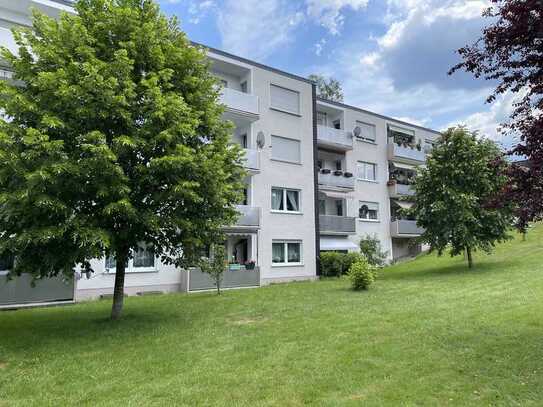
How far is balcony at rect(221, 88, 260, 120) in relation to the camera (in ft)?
78.2

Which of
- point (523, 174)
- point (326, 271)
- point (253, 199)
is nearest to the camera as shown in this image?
point (523, 174)

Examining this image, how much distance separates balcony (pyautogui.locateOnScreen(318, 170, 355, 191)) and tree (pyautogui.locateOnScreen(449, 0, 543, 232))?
2239 cm

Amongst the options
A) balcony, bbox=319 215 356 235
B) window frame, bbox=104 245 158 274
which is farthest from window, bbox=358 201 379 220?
window frame, bbox=104 245 158 274

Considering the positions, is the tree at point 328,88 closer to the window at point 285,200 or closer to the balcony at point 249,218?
the window at point 285,200

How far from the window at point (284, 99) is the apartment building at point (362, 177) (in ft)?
9.84

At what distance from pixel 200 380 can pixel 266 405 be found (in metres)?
→ 1.68

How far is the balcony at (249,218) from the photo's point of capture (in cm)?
2320

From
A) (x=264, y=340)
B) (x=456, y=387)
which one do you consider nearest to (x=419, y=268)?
(x=264, y=340)

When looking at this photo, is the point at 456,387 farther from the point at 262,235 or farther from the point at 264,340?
the point at 262,235

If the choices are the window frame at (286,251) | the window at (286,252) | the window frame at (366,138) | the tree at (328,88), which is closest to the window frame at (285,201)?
the window frame at (286,251)

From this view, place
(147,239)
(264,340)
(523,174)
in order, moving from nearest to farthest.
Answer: (523,174)
(264,340)
(147,239)

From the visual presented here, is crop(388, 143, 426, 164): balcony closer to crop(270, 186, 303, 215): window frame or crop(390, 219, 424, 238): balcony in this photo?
crop(390, 219, 424, 238): balcony

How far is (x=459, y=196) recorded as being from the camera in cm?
2342

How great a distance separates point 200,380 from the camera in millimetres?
7133
